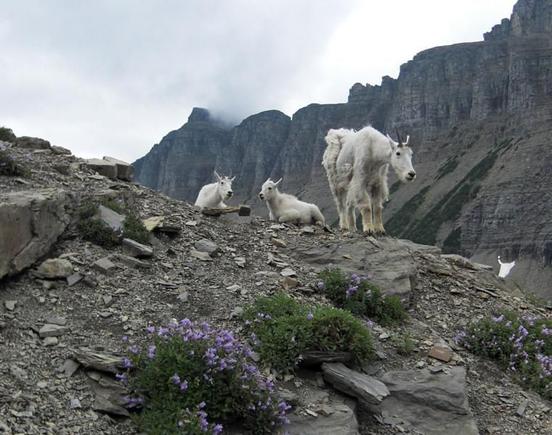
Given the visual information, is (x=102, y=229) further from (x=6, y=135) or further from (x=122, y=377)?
(x=6, y=135)

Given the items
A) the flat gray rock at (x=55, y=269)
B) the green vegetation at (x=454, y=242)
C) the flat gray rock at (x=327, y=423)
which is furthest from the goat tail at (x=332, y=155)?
the green vegetation at (x=454, y=242)

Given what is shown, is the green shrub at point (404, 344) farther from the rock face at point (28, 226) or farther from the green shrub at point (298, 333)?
the rock face at point (28, 226)

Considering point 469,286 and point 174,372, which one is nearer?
point 174,372

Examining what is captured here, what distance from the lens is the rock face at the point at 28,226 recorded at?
7.52m

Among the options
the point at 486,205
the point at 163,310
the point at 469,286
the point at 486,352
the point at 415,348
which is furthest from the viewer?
the point at 486,205

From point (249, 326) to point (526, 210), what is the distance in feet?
453

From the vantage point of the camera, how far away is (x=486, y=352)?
929 centimetres

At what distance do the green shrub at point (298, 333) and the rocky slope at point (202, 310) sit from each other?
30 centimetres

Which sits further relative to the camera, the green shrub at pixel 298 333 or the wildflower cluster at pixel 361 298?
the wildflower cluster at pixel 361 298

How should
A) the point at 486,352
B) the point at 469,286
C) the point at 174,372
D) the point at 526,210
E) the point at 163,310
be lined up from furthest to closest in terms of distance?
the point at 526,210, the point at 469,286, the point at 486,352, the point at 163,310, the point at 174,372

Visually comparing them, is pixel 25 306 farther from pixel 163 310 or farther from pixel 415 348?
pixel 415 348

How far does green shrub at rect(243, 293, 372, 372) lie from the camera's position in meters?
7.29

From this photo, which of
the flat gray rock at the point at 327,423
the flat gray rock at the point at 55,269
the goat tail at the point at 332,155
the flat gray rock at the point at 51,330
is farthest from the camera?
the goat tail at the point at 332,155

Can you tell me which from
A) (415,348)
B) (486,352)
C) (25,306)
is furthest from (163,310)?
(486,352)
